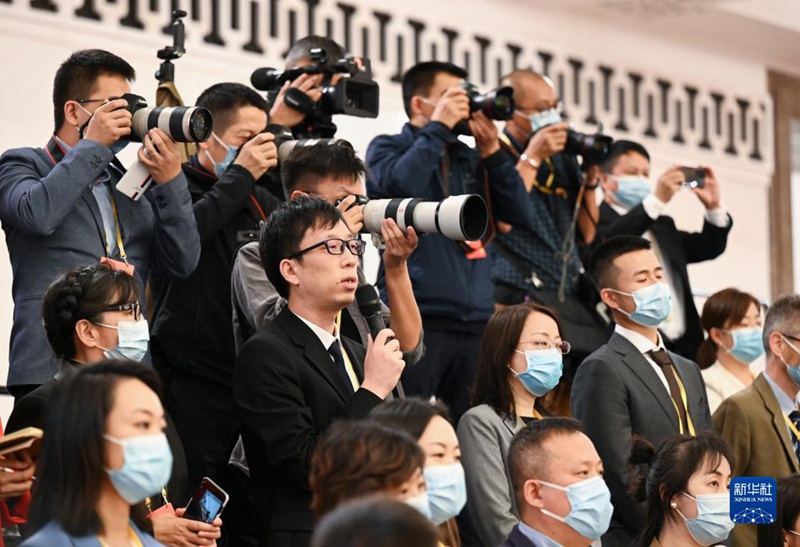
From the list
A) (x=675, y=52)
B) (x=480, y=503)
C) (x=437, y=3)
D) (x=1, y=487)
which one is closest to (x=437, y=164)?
(x=480, y=503)

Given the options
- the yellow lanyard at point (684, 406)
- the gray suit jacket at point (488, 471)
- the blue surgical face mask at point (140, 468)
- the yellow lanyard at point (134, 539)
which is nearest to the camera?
the blue surgical face mask at point (140, 468)

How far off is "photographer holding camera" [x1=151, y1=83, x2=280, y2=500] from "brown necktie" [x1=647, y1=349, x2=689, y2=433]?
133 cm

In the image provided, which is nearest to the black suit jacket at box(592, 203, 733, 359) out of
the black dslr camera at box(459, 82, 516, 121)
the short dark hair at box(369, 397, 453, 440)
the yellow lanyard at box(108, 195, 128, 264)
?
the black dslr camera at box(459, 82, 516, 121)

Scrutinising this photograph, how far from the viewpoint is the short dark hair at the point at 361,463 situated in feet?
10.3

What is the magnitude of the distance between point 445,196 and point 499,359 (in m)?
0.95

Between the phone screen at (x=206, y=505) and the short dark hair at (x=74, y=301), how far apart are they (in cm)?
50

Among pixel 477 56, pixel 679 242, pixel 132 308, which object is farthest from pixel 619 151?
pixel 132 308

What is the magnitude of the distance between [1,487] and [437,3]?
5.11m

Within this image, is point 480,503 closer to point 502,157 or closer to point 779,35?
point 502,157

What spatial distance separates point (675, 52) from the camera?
30.9ft

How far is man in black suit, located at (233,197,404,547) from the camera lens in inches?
151

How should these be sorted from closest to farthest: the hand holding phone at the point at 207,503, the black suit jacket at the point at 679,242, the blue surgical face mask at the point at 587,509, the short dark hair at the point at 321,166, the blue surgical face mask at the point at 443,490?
the blue surgical face mask at the point at 443,490
the hand holding phone at the point at 207,503
the blue surgical face mask at the point at 587,509
the short dark hair at the point at 321,166
the black suit jacket at the point at 679,242

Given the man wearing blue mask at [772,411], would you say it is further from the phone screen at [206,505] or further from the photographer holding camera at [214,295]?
the phone screen at [206,505]

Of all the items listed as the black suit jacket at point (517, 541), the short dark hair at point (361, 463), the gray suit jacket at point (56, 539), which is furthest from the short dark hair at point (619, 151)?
the gray suit jacket at point (56, 539)
